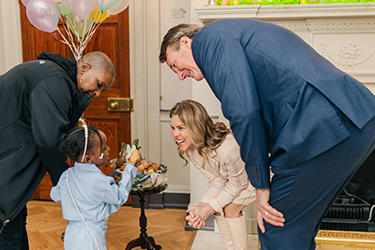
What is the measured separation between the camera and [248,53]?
1281mm

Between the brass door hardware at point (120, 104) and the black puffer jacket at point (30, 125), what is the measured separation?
6.04 feet

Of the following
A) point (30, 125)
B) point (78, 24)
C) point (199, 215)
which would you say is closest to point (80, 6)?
point (78, 24)

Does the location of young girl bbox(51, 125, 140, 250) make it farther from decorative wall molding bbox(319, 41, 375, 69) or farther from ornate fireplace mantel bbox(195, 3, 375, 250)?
decorative wall molding bbox(319, 41, 375, 69)

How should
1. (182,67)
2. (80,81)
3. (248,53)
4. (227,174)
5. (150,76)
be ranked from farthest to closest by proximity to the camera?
(150,76), (227,174), (80,81), (182,67), (248,53)

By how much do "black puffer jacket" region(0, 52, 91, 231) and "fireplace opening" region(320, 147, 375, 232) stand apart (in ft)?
6.89

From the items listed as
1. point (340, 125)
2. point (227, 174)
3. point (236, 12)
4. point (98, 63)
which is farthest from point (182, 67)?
point (236, 12)

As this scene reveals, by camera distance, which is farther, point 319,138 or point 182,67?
point 182,67

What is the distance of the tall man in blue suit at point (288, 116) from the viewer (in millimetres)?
1191

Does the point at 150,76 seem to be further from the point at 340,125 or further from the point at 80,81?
the point at 340,125

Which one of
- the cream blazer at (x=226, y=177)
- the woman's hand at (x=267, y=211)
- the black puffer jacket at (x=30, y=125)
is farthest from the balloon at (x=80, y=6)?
the woman's hand at (x=267, y=211)

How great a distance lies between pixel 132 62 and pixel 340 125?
2.83 meters

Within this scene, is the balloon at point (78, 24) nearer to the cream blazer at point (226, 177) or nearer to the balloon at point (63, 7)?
the balloon at point (63, 7)

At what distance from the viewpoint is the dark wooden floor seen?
292 cm

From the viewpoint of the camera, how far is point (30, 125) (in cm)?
188
